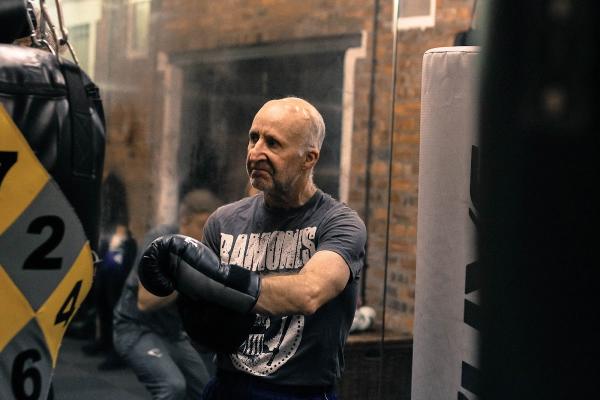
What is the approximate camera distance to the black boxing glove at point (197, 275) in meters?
2.92

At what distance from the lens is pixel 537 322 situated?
2.03 ft

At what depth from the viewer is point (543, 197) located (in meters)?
0.62

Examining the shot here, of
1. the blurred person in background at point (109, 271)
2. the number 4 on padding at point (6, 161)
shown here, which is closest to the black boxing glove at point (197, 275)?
the number 4 on padding at point (6, 161)

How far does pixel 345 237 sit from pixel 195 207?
290 cm

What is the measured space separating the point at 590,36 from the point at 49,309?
76.3 inches

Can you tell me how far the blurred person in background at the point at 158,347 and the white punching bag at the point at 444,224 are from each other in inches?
93.1

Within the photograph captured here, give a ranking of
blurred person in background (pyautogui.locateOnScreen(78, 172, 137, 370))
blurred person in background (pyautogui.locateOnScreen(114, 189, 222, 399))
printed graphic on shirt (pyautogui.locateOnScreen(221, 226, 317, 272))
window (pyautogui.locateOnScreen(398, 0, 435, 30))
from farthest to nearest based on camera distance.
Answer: blurred person in background (pyautogui.locateOnScreen(78, 172, 137, 370)) < blurred person in background (pyautogui.locateOnScreen(114, 189, 222, 399)) < window (pyautogui.locateOnScreen(398, 0, 435, 30)) < printed graphic on shirt (pyautogui.locateOnScreen(221, 226, 317, 272))

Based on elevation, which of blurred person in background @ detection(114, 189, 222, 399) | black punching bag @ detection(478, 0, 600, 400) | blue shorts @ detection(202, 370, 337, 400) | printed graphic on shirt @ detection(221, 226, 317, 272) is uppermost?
black punching bag @ detection(478, 0, 600, 400)

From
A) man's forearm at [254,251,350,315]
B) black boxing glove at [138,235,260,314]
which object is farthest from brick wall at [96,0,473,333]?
black boxing glove at [138,235,260,314]

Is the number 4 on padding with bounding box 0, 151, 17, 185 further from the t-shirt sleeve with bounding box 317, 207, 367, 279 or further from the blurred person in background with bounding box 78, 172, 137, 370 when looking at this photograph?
the blurred person in background with bounding box 78, 172, 137, 370

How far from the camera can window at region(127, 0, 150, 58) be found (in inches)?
239

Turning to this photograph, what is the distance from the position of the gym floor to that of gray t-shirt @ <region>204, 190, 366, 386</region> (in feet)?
9.34

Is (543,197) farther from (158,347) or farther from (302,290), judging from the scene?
(158,347)

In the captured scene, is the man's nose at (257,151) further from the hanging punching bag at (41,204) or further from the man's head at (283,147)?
the hanging punching bag at (41,204)
